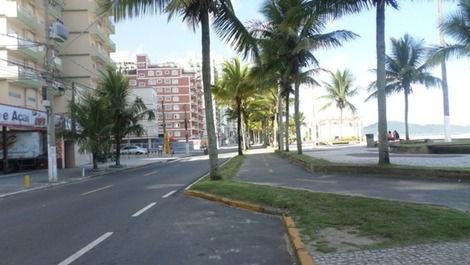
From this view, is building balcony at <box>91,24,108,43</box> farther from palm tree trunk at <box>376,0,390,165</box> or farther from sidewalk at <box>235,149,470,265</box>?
palm tree trunk at <box>376,0,390,165</box>

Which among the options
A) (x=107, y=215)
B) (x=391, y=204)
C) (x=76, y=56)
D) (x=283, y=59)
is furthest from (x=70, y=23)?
(x=391, y=204)

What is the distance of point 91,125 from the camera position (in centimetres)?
2847

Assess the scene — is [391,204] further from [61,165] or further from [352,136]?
[352,136]

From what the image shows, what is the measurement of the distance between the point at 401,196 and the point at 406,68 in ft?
89.2

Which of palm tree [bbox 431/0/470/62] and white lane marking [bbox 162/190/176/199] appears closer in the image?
white lane marking [bbox 162/190/176/199]

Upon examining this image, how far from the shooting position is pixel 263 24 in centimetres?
2539

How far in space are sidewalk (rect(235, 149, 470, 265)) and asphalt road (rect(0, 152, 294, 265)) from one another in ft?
3.38

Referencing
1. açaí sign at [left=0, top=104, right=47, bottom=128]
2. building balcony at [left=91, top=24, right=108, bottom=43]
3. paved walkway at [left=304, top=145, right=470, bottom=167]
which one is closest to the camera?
paved walkway at [left=304, top=145, right=470, bottom=167]

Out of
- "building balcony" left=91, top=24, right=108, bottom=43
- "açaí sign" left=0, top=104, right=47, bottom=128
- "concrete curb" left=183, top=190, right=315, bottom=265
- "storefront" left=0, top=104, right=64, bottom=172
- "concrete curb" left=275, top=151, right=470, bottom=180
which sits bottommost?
"concrete curb" left=183, top=190, right=315, bottom=265

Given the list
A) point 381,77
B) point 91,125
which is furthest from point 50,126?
point 381,77

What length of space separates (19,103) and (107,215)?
108 feet

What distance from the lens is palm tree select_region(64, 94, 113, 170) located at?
93.4ft

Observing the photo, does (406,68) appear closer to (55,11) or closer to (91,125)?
(91,125)

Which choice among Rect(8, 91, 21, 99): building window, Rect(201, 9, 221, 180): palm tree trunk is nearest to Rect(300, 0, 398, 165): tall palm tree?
Rect(201, 9, 221, 180): palm tree trunk
